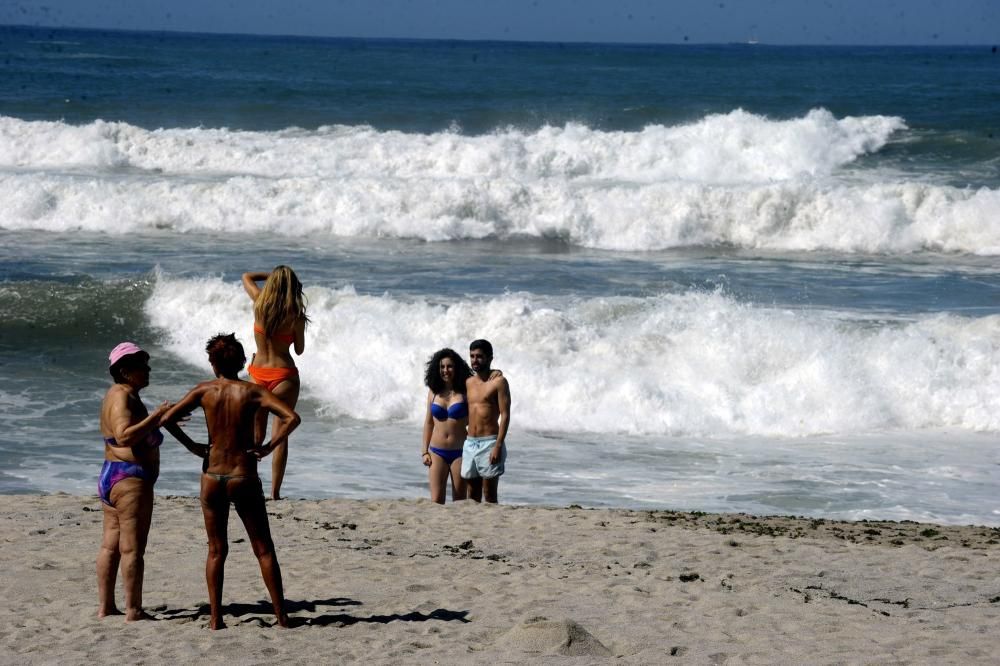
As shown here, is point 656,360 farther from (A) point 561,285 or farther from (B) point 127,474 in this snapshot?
(B) point 127,474

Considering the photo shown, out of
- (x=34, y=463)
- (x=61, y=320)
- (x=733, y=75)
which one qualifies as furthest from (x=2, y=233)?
(x=733, y=75)

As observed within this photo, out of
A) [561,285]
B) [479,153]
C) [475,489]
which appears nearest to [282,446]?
[475,489]

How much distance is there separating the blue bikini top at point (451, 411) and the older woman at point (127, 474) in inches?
115

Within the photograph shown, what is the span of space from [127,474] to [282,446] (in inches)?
99.7

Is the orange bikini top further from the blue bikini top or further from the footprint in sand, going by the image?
the footprint in sand

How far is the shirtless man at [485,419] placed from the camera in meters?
8.41

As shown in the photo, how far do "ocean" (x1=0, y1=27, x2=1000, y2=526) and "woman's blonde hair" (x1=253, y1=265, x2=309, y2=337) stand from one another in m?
2.53

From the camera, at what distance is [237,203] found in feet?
82.4

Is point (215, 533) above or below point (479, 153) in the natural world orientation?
below

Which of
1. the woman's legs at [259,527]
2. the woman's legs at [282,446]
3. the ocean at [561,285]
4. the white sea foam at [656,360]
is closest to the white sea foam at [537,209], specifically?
the ocean at [561,285]

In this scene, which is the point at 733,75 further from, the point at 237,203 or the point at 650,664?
the point at 650,664

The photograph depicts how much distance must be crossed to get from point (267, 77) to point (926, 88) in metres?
28.3

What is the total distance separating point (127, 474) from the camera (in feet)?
19.1

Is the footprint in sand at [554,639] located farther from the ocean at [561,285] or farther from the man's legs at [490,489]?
the ocean at [561,285]
